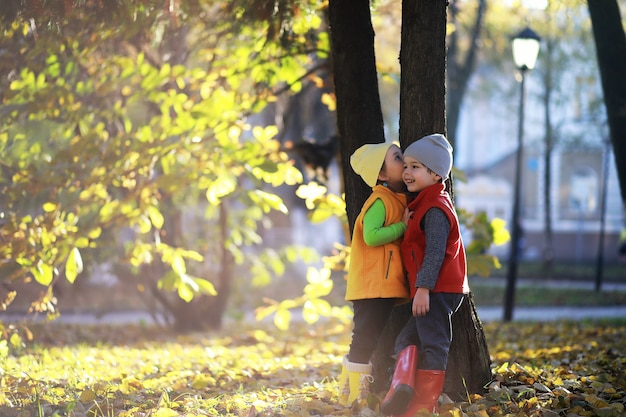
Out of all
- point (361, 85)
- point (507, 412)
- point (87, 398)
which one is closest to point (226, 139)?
point (361, 85)

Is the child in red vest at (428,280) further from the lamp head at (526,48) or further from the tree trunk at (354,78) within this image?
the lamp head at (526,48)

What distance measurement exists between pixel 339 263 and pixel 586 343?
2.74 meters

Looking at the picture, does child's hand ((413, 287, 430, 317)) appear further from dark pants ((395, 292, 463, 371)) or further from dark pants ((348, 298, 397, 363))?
dark pants ((348, 298, 397, 363))

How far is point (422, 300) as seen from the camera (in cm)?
399

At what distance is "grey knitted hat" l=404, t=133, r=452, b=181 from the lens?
13.7ft

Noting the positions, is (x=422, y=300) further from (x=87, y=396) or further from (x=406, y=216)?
(x=87, y=396)

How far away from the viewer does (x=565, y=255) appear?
A: 3466 centimetres

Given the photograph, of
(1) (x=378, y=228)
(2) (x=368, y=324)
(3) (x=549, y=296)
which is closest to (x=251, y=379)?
(2) (x=368, y=324)

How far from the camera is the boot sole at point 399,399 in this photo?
3982 millimetres

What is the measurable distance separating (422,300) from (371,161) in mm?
846

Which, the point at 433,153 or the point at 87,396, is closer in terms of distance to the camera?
the point at 433,153

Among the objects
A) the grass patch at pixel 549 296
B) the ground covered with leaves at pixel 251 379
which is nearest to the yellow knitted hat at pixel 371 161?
the ground covered with leaves at pixel 251 379

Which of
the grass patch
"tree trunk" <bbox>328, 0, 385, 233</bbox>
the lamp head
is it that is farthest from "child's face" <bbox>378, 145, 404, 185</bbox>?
the grass patch

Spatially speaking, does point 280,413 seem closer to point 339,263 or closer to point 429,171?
point 429,171
